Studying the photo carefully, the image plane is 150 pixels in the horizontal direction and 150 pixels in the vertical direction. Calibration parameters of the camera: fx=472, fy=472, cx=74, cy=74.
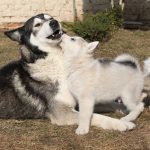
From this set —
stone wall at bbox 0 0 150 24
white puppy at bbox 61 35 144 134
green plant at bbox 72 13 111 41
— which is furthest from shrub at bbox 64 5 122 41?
white puppy at bbox 61 35 144 134

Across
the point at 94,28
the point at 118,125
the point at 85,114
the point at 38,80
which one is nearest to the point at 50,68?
the point at 38,80

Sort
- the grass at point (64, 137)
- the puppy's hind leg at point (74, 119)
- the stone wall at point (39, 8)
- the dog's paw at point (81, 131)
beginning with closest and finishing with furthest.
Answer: the grass at point (64, 137) < the dog's paw at point (81, 131) < the puppy's hind leg at point (74, 119) < the stone wall at point (39, 8)

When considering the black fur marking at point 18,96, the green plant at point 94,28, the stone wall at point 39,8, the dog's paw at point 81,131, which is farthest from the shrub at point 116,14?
the dog's paw at point 81,131

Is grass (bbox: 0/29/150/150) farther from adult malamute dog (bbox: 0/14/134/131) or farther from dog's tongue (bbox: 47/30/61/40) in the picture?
dog's tongue (bbox: 47/30/61/40)

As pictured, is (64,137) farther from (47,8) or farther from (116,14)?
(47,8)

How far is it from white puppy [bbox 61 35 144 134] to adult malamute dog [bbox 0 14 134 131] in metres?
0.16

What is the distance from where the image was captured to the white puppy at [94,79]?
5012 mm

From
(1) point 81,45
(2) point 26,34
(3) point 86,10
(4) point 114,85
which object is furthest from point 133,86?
(3) point 86,10

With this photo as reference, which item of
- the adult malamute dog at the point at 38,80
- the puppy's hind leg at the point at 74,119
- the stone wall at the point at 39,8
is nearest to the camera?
the puppy's hind leg at the point at 74,119

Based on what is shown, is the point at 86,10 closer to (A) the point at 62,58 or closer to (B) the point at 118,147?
(A) the point at 62,58

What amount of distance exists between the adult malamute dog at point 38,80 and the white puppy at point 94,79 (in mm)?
160

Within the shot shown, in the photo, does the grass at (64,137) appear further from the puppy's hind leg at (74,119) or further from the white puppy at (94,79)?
the white puppy at (94,79)

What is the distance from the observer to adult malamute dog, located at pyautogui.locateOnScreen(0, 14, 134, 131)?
5.25 meters

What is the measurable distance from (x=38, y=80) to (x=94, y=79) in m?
0.68
